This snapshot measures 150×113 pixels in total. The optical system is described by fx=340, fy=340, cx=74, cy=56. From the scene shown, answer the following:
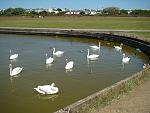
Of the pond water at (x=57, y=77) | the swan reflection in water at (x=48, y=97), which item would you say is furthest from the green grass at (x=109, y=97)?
the swan reflection in water at (x=48, y=97)

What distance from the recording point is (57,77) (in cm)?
2178

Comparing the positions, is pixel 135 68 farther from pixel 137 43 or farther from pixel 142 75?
pixel 137 43

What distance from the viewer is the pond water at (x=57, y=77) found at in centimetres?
1658

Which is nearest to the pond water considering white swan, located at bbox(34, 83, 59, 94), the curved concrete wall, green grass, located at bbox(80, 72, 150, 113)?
white swan, located at bbox(34, 83, 59, 94)

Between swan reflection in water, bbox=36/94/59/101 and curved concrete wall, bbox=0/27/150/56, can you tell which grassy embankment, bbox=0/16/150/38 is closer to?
curved concrete wall, bbox=0/27/150/56

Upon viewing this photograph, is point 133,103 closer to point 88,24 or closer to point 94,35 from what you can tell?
point 94,35

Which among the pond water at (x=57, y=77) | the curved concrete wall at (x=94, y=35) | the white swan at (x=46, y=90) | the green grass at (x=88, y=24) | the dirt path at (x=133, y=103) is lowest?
the green grass at (x=88, y=24)

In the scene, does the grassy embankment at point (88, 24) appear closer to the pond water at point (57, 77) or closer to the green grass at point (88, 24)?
the green grass at point (88, 24)

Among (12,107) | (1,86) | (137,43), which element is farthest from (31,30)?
(12,107)

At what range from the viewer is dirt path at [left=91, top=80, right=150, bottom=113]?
1334 cm

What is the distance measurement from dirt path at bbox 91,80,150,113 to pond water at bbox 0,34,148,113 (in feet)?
9.42

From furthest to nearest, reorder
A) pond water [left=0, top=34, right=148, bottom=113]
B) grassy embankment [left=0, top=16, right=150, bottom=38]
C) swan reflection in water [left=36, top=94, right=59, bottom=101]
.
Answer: grassy embankment [left=0, top=16, right=150, bottom=38] → swan reflection in water [left=36, top=94, right=59, bottom=101] → pond water [left=0, top=34, right=148, bottom=113]

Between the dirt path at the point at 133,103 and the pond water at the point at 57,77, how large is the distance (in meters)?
2.87

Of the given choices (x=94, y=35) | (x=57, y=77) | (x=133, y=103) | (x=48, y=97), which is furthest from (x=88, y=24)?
(x=133, y=103)
